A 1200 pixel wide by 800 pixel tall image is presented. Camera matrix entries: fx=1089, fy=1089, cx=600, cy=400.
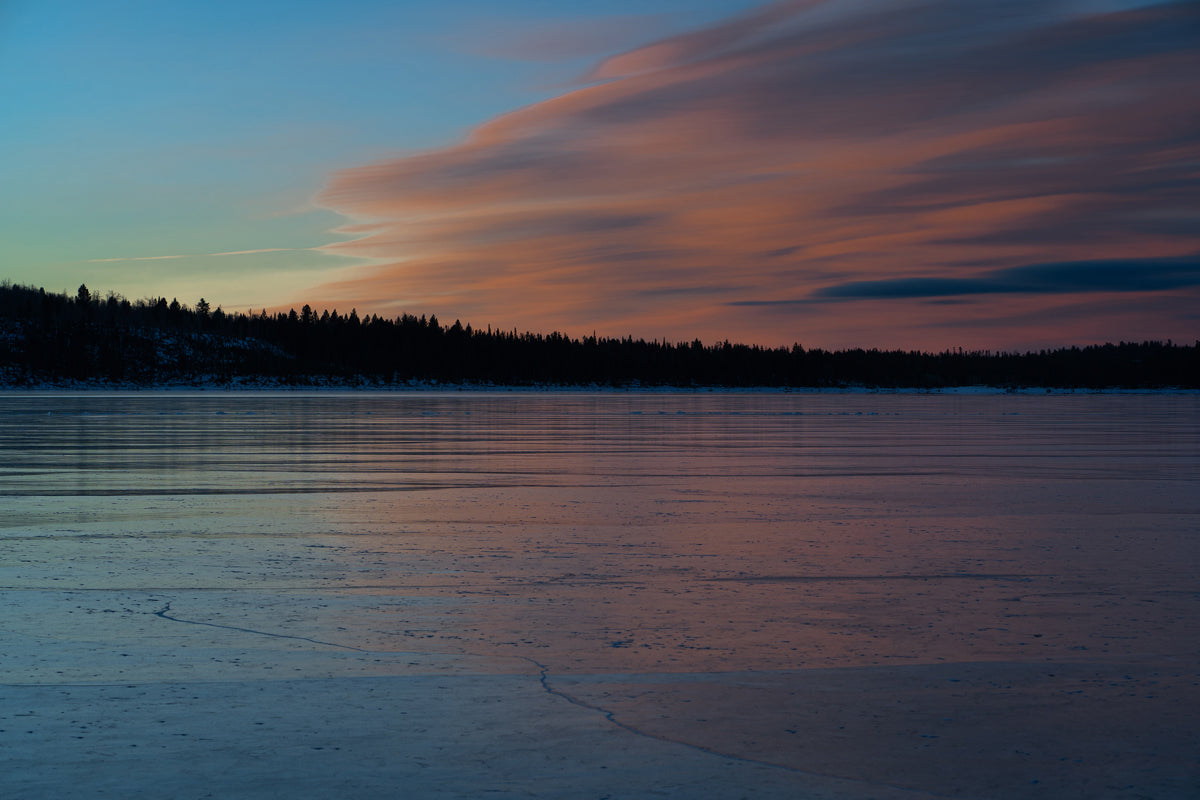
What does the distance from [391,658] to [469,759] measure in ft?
5.74

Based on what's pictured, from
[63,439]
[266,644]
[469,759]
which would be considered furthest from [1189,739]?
[63,439]

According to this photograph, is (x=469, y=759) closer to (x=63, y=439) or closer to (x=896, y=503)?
(x=896, y=503)

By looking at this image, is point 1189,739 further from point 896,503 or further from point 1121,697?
point 896,503

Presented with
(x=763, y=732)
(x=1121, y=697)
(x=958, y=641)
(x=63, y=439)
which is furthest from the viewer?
(x=63, y=439)

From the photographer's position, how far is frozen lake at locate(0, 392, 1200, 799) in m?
4.73

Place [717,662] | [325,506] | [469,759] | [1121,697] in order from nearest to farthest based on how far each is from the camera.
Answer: [469,759]
[1121,697]
[717,662]
[325,506]

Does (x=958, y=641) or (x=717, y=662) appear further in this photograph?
(x=958, y=641)

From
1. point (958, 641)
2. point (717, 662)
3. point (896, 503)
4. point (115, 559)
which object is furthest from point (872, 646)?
point (896, 503)

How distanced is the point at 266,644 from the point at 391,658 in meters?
0.89

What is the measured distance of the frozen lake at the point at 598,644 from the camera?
4730mm

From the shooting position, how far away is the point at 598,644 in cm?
675

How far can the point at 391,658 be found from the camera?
253 inches

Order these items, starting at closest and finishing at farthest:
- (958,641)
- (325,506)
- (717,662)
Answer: (717,662), (958,641), (325,506)

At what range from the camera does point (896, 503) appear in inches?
568
